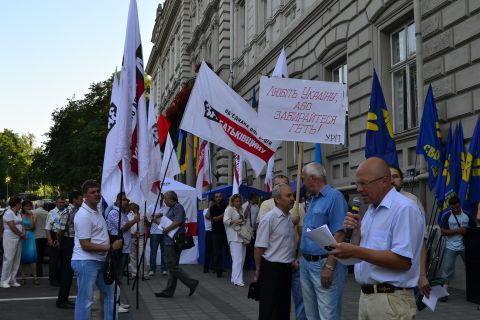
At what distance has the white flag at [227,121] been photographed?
945 centimetres

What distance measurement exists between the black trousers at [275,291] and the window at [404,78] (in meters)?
7.31

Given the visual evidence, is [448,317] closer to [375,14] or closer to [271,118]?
[271,118]

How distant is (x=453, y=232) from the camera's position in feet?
31.6

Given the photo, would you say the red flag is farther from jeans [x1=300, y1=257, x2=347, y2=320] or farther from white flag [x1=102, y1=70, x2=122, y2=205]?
jeans [x1=300, y1=257, x2=347, y2=320]

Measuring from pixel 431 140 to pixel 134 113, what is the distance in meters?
5.80

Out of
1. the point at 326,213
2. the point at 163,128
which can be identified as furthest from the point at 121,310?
the point at 163,128

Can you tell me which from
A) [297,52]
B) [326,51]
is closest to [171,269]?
[326,51]

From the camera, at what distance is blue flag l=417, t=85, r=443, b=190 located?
419 inches

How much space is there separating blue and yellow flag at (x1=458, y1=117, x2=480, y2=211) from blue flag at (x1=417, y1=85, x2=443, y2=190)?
653mm

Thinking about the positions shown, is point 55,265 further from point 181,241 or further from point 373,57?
point 373,57

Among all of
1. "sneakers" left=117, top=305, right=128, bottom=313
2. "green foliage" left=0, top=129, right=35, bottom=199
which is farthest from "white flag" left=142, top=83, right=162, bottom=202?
"green foliage" left=0, top=129, right=35, bottom=199

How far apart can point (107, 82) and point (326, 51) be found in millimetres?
39680

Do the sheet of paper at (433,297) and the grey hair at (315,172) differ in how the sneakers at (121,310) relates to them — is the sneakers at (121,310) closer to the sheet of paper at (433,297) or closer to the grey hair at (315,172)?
the grey hair at (315,172)

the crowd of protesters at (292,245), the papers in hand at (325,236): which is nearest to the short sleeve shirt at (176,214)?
the crowd of protesters at (292,245)
